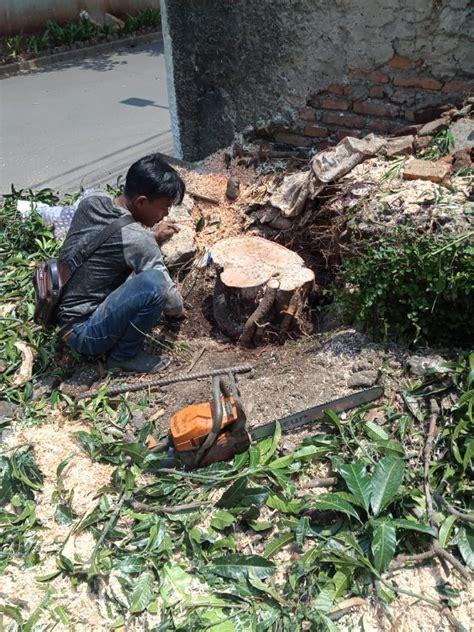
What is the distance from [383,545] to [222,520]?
72 cm

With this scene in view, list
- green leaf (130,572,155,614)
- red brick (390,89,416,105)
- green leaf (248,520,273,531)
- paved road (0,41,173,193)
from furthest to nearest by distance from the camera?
paved road (0,41,173,193), red brick (390,89,416,105), green leaf (248,520,273,531), green leaf (130,572,155,614)

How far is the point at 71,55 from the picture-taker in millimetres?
13852

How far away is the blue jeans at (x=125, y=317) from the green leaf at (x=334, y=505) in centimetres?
155

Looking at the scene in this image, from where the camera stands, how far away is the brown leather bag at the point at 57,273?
138 inches

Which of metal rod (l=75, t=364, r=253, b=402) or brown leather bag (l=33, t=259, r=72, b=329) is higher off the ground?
brown leather bag (l=33, t=259, r=72, b=329)

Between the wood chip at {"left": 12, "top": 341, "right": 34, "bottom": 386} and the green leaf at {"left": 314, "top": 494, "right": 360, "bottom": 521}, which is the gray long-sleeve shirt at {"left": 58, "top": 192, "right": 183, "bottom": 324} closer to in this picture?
the wood chip at {"left": 12, "top": 341, "right": 34, "bottom": 386}

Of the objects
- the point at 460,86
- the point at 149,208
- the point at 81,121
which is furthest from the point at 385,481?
the point at 81,121

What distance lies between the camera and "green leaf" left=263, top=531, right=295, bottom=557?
2648 millimetres

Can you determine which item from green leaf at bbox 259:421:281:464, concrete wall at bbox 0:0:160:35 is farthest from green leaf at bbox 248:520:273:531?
concrete wall at bbox 0:0:160:35

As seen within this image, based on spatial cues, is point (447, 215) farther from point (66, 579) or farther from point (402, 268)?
point (66, 579)

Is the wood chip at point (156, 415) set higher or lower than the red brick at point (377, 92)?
lower

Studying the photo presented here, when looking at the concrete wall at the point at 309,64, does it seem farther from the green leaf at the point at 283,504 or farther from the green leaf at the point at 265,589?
the green leaf at the point at 265,589

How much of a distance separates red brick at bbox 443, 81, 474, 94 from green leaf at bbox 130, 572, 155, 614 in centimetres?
393

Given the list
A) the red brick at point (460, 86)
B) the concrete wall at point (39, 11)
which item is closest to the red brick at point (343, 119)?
the red brick at point (460, 86)
